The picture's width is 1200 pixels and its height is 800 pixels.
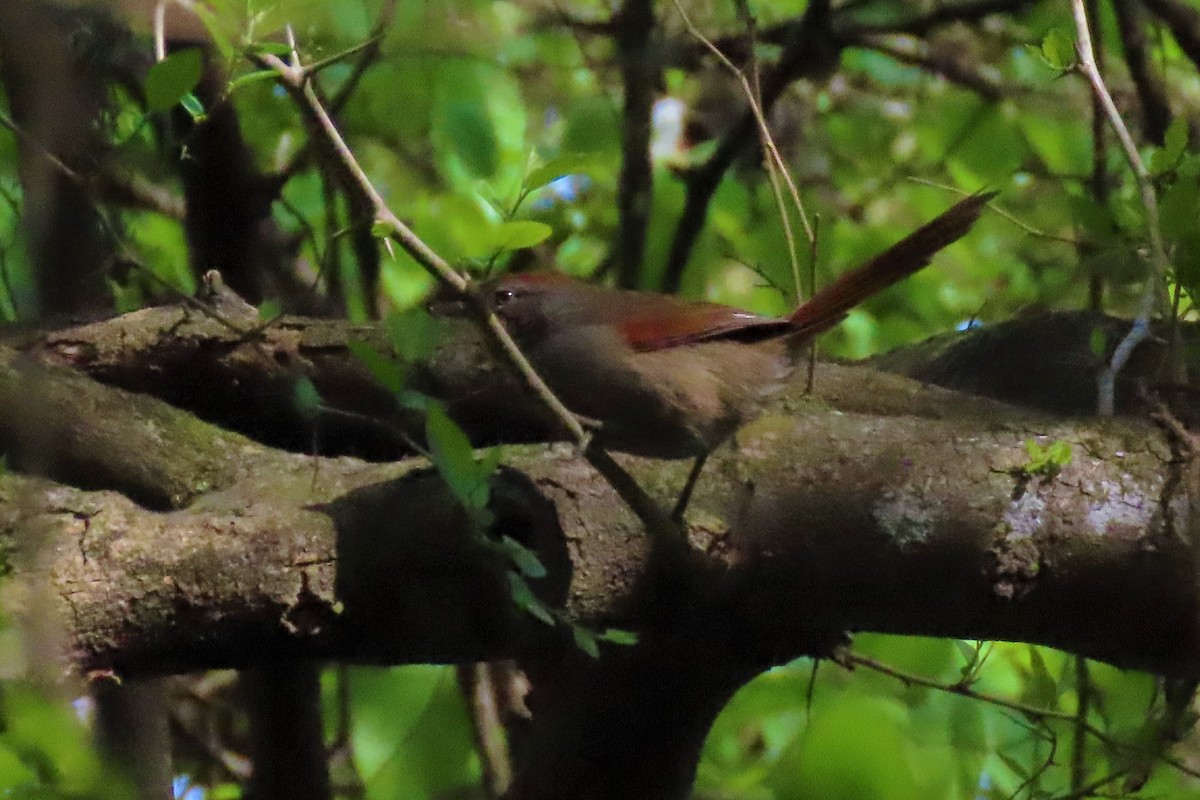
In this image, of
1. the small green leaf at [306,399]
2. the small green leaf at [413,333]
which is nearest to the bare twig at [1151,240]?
the small green leaf at [413,333]

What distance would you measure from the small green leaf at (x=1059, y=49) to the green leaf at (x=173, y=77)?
1.30 metres

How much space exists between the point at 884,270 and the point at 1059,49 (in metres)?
0.61

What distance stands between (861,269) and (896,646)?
0.75 metres

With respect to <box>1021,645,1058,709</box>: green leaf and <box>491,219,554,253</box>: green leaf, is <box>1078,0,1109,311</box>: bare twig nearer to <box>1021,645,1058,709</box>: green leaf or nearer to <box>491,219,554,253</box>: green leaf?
<box>1021,645,1058,709</box>: green leaf

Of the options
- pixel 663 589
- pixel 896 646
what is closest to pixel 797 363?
pixel 896 646

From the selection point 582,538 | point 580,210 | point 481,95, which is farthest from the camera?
point 580,210

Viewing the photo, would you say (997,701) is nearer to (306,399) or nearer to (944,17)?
(306,399)

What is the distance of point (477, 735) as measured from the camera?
279 cm

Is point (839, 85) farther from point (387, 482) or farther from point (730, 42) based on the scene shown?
point (387, 482)

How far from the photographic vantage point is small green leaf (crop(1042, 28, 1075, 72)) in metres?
1.96

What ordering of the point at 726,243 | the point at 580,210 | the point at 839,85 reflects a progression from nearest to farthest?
the point at 726,243, the point at 580,210, the point at 839,85

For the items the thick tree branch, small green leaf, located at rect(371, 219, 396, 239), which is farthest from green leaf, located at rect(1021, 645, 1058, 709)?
small green leaf, located at rect(371, 219, 396, 239)

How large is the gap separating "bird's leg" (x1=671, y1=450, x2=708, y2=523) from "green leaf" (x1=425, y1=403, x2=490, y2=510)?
39cm

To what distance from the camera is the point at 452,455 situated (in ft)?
4.38
